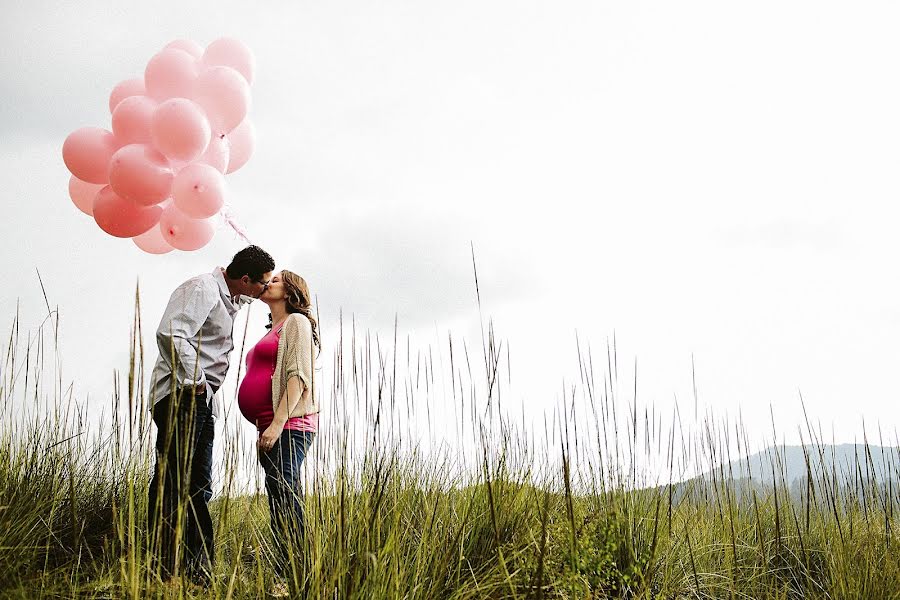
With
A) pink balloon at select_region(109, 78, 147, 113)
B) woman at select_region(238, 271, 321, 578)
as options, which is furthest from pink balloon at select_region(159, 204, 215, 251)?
woman at select_region(238, 271, 321, 578)

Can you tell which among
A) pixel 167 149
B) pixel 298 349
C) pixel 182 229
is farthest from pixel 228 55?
pixel 298 349

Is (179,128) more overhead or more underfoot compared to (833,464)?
more overhead

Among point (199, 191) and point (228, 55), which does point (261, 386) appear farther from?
point (228, 55)

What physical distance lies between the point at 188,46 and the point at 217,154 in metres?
0.75

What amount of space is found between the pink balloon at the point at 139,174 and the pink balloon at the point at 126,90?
0.59 m

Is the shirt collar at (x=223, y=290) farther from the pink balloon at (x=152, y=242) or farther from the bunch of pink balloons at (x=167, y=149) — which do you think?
the pink balloon at (x=152, y=242)

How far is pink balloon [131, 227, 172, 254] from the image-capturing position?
3.62 meters

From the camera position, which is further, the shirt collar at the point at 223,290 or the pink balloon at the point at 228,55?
the pink balloon at the point at 228,55

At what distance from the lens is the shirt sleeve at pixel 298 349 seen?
2426mm

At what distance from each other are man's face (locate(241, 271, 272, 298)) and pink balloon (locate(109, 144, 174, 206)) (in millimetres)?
901

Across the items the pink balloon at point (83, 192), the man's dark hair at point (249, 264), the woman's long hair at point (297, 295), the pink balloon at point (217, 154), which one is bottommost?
the woman's long hair at point (297, 295)

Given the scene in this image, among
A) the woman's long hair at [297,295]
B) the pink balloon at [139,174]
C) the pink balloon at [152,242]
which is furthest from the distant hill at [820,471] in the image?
the pink balloon at [152,242]

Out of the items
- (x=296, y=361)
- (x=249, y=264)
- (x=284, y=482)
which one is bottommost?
(x=284, y=482)

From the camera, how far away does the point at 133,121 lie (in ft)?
10.6
